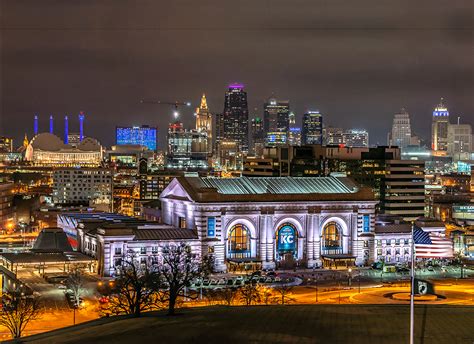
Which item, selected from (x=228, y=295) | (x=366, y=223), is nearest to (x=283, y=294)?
(x=228, y=295)

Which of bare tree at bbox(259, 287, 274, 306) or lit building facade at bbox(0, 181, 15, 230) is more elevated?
lit building facade at bbox(0, 181, 15, 230)

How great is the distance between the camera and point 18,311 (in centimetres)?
7900

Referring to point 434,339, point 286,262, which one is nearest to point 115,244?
point 286,262

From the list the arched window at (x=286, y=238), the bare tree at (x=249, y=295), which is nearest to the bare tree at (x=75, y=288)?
the bare tree at (x=249, y=295)

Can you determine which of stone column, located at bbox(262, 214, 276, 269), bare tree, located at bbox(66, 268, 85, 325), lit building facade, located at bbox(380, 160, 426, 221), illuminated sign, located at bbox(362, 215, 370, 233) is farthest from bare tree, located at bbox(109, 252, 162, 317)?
lit building facade, located at bbox(380, 160, 426, 221)

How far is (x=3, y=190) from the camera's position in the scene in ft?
639

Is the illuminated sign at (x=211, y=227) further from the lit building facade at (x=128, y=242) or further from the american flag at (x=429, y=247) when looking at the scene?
the american flag at (x=429, y=247)

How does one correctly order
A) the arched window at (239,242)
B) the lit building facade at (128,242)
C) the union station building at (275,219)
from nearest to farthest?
the lit building facade at (128,242) < the union station building at (275,219) < the arched window at (239,242)

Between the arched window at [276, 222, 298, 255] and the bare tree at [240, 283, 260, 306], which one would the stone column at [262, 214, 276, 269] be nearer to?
the arched window at [276, 222, 298, 255]

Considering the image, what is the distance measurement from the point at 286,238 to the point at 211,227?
11137 mm

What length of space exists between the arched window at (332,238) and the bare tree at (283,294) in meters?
22.3

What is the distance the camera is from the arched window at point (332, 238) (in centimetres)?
12206

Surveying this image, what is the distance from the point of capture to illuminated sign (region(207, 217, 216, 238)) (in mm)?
114562

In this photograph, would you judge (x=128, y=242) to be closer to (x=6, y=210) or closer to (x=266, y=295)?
(x=266, y=295)
